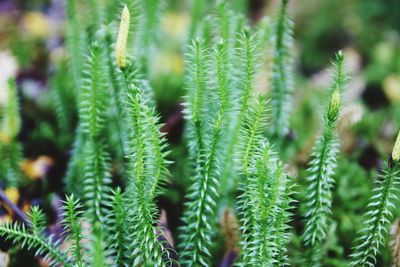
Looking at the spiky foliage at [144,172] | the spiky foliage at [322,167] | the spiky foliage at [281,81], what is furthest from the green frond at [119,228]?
the spiky foliage at [281,81]

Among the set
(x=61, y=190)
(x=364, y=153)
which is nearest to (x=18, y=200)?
(x=61, y=190)

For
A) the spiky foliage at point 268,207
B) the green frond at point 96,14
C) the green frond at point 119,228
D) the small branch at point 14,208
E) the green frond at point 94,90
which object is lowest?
the small branch at point 14,208

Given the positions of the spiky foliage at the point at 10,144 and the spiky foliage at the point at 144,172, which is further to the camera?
the spiky foliage at the point at 10,144

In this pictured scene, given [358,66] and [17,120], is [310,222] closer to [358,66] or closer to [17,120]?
[17,120]

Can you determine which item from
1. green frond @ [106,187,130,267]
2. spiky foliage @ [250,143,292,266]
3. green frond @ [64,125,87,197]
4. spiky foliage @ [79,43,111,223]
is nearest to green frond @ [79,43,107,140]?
spiky foliage @ [79,43,111,223]

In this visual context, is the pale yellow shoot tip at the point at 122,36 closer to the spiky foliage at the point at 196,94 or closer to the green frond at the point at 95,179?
the spiky foliage at the point at 196,94

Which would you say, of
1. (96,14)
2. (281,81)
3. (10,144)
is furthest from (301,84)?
(10,144)
